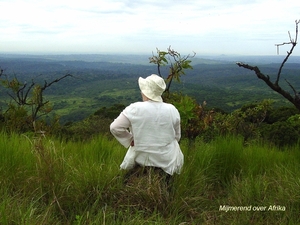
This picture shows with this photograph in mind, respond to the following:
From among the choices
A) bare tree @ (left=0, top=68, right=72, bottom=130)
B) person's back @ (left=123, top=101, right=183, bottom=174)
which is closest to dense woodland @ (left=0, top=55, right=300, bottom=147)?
bare tree @ (left=0, top=68, right=72, bottom=130)

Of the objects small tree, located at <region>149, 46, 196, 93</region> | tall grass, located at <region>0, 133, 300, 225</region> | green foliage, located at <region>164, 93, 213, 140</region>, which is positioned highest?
small tree, located at <region>149, 46, 196, 93</region>

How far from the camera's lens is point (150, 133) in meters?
2.99

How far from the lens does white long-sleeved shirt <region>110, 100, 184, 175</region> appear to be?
2.95 m

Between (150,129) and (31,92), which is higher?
(150,129)

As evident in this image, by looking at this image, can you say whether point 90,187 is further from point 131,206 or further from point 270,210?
point 270,210

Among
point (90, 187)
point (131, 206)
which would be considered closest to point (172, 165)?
point (131, 206)

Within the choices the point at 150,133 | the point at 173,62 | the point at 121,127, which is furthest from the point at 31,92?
the point at 150,133

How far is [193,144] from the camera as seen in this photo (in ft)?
14.1

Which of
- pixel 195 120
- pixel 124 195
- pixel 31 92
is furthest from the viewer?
pixel 31 92

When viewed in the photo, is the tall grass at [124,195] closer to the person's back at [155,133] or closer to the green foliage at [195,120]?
the person's back at [155,133]

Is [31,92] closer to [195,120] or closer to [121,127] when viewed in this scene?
[195,120]

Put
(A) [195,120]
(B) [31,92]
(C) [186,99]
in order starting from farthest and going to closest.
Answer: (B) [31,92], (A) [195,120], (C) [186,99]

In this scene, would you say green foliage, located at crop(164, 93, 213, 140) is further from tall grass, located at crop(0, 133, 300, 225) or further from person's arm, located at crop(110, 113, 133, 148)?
person's arm, located at crop(110, 113, 133, 148)

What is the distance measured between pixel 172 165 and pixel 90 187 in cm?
80
